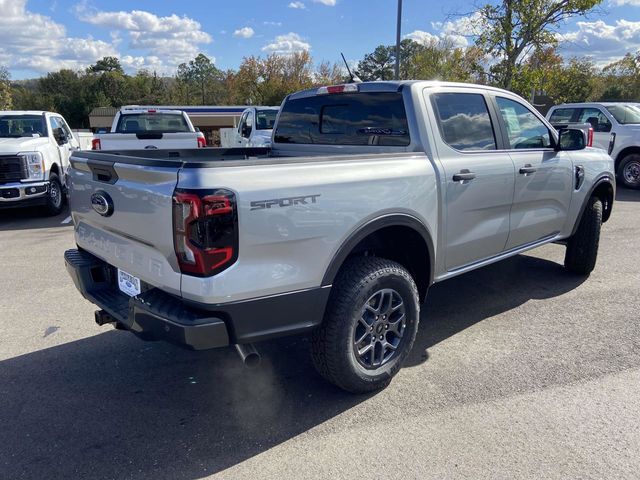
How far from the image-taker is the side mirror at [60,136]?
1040 cm

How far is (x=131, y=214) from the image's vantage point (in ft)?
9.03

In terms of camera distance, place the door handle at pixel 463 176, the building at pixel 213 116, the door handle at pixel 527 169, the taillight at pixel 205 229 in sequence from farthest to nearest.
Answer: the building at pixel 213 116, the door handle at pixel 527 169, the door handle at pixel 463 176, the taillight at pixel 205 229

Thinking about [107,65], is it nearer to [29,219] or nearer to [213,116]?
[213,116]

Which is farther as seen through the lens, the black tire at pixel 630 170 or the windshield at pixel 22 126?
the black tire at pixel 630 170

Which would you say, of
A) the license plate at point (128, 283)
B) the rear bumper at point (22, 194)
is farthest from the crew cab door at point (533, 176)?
the rear bumper at point (22, 194)

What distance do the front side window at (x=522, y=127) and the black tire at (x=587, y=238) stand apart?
3.72ft

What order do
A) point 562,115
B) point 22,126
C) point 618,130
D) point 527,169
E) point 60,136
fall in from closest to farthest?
point 527,169 < point 22,126 < point 60,136 < point 618,130 < point 562,115

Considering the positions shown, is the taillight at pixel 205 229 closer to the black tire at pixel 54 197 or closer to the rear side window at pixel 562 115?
the black tire at pixel 54 197

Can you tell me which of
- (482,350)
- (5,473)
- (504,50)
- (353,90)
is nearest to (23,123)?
(353,90)

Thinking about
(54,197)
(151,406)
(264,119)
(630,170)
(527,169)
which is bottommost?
(151,406)

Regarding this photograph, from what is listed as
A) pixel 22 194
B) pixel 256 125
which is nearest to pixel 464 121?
pixel 22 194

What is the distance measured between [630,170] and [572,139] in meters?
9.01

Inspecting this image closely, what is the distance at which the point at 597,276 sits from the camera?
563 cm

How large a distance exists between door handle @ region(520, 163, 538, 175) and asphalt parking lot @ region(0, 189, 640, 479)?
4.23 ft
